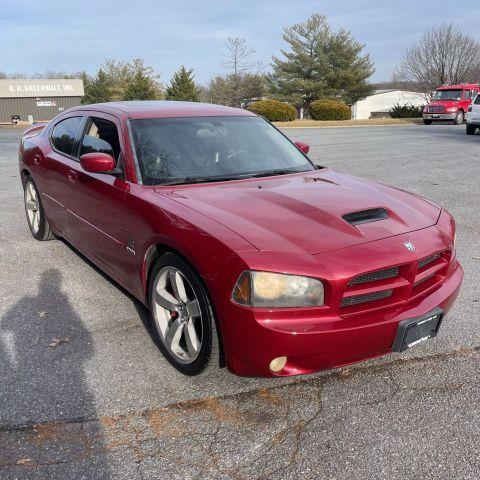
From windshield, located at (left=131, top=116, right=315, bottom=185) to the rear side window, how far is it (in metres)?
1.07

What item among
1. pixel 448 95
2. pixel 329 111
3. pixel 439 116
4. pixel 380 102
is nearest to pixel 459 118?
pixel 439 116

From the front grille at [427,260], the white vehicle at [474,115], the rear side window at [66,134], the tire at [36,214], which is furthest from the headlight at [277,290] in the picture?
the white vehicle at [474,115]

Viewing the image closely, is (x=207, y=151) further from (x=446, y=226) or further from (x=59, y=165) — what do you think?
(x=446, y=226)

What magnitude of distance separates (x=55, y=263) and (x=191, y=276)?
2827 mm

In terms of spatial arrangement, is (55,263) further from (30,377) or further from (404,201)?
(404,201)

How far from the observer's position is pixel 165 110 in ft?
13.8

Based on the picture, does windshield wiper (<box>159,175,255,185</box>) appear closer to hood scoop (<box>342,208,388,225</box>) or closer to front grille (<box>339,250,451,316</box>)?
hood scoop (<box>342,208,388,225</box>)

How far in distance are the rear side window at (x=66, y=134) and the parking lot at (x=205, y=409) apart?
4.87 feet

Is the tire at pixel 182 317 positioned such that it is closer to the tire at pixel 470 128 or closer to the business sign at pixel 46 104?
the tire at pixel 470 128

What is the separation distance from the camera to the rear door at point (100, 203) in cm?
363

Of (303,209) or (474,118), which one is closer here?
(303,209)

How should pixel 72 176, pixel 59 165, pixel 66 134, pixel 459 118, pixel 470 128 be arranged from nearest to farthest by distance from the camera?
1. pixel 72 176
2. pixel 59 165
3. pixel 66 134
4. pixel 470 128
5. pixel 459 118

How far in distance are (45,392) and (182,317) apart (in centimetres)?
88

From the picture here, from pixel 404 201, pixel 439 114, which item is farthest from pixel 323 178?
pixel 439 114
